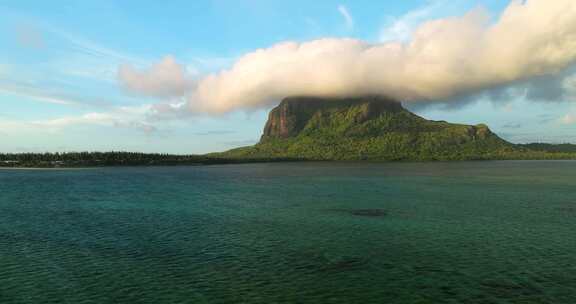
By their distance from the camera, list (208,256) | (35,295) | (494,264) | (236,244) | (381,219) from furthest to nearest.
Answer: (381,219), (236,244), (208,256), (494,264), (35,295)

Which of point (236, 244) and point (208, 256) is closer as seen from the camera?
point (208, 256)

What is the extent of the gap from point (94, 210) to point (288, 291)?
226 feet

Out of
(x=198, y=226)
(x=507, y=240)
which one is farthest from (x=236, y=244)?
(x=507, y=240)

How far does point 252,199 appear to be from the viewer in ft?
369

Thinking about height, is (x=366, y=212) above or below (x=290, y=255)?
above

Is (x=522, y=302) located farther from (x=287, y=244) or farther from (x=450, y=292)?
(x=287, y=244)

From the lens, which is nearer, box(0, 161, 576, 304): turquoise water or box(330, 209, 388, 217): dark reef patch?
box(0, 161, 576, 304): turquoise water

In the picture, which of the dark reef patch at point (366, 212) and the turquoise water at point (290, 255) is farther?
the dark reef patch at point (366, 212)

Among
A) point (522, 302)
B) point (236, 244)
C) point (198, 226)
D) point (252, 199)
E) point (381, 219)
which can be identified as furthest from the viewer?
point (252, 199)

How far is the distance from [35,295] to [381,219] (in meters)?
56.8

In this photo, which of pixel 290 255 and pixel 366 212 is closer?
pixel 290 255

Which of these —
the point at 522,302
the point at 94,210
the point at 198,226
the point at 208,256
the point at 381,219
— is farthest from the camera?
the point at 94,210

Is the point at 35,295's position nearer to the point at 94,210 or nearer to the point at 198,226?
the point at 198,226

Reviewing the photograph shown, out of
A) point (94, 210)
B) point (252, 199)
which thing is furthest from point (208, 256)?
point (252, 199)
